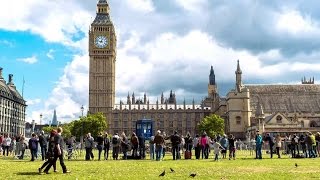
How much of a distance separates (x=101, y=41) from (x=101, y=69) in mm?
9456

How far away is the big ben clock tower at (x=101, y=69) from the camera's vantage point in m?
161

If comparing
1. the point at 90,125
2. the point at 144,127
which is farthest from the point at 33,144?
the point at 90,125

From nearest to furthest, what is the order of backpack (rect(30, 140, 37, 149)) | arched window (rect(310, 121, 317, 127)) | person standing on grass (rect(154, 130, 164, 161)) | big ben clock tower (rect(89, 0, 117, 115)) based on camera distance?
person standing on grass (rect(154, 130, 164, 161)), backpack (rect(30, 140, 37, 149)), arched window (rect(310, 121, 317, 127)), big ben clock tower (rect(89, 0, 117, 115))

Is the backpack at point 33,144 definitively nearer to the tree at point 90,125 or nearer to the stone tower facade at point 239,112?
the stone tower facade at point 239,112

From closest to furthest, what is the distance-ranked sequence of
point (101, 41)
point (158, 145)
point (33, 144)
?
1. point (158, 145)
2. point (33, 144)
3. point (101, 41)

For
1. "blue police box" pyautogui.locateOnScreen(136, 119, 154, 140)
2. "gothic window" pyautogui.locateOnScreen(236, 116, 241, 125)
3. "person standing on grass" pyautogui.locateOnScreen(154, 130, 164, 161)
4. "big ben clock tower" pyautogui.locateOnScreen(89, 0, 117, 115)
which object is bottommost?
"person standing on grass" pyautogui.locateOnScreen(154, 130, 164, 161)

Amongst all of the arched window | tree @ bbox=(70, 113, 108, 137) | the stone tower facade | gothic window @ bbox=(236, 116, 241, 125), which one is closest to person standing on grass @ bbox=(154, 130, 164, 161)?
the stone tower facade

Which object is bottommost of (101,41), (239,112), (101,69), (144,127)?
(144,127)

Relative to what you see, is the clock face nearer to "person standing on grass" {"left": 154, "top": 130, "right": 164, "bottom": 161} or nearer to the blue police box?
the blue police box

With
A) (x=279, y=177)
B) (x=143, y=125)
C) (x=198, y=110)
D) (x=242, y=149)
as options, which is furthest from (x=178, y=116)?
(x=279, y=177)

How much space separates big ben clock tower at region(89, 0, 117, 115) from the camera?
16062 cm

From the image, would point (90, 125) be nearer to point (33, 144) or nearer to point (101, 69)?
point (101, 69)

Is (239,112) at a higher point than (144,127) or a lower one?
higher

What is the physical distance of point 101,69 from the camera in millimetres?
161500
